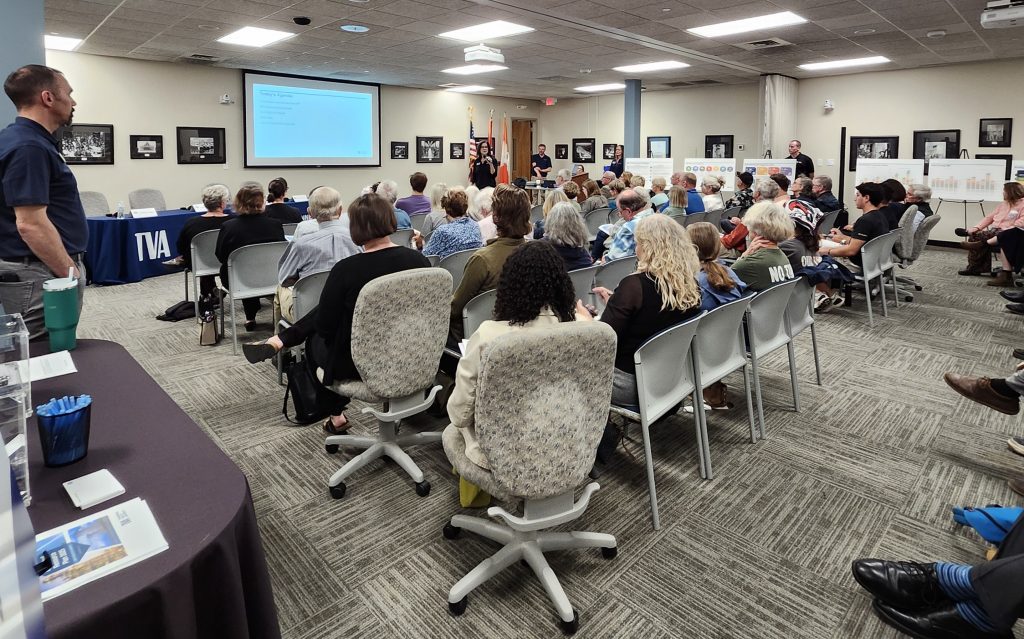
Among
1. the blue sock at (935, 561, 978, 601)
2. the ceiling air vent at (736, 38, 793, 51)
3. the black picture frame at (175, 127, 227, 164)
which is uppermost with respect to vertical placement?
the ceiling air vent at (736, 38, 793, 51)

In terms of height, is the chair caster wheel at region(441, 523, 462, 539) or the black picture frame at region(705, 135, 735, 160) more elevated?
the black picture frame at region(705, 135, 735, 160)

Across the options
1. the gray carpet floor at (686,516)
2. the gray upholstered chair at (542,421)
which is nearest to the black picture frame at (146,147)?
the gray carpet floor at (686,516)

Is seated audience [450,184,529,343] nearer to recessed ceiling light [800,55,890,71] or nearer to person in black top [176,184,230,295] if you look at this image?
person in black top [176,184,230,295]

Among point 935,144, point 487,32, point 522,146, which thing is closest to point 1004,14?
point 487,32

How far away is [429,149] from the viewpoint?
1425 centimetres

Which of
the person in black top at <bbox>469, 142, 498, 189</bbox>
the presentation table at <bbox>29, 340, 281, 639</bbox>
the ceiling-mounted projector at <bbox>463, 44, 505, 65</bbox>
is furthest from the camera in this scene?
the person in black top at <bbox>469, 142, 498, 189</bbox>

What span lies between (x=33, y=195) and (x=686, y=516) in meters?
2.92

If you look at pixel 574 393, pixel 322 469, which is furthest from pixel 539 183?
pixel 574 393

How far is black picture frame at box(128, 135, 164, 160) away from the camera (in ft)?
32.1

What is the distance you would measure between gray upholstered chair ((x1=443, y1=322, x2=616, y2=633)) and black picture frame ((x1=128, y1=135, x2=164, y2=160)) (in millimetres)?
10022

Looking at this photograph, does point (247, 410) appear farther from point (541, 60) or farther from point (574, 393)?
point (541, 60)

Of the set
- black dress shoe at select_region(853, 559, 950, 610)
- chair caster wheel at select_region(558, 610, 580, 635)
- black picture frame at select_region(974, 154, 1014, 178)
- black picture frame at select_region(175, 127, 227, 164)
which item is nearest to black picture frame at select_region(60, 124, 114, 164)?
black picture frame at select_region(175, 127, 227, 164)

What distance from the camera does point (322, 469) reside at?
10.2 feet

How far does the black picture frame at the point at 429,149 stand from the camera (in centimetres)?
1408
